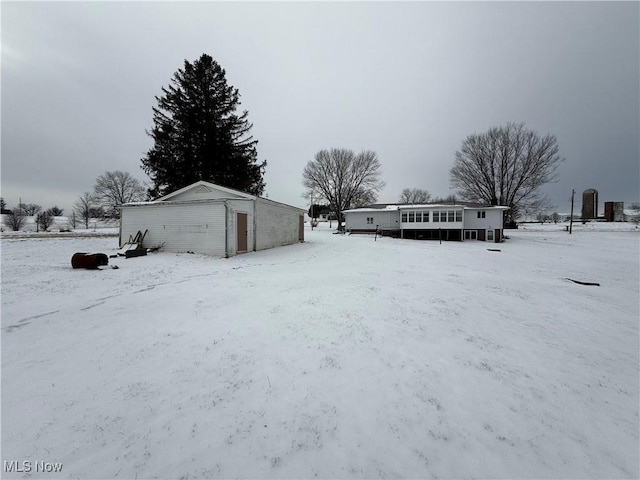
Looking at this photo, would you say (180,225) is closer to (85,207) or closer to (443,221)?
(443,221)

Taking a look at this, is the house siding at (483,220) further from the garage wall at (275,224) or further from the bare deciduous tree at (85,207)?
the bare deciduous tree at (85,207)

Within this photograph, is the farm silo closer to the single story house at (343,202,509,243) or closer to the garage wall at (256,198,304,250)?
the single story house at (343,202,509,243)

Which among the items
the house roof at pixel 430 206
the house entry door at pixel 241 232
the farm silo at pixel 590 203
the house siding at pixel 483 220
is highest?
the farm silo at pixel 590 203

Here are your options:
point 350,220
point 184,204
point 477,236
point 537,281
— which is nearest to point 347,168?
point 350,220

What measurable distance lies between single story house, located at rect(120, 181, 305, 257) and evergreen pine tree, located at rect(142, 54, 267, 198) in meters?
8.88

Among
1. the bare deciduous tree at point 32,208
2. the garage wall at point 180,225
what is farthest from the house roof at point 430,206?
the bare deciduous tree at point 32,208

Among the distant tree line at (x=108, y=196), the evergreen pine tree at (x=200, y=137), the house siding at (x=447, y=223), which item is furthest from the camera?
the distant tree line at (x=108, y=196)

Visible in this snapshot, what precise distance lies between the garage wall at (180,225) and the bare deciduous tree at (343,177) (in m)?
28.5

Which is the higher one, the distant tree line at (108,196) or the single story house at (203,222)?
the distant tree line at (108,196)

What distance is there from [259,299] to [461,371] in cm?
435

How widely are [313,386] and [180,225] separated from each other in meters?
13.1

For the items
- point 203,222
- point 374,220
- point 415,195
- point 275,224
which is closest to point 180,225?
point 203,222

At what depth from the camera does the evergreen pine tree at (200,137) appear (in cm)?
2334

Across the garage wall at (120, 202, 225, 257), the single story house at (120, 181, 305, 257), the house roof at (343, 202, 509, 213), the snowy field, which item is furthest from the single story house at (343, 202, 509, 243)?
the snowy field
